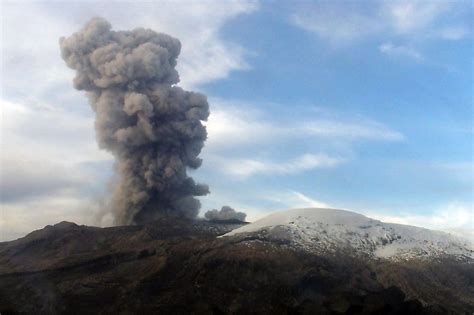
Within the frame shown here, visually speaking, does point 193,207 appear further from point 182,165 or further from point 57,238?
point 57,238

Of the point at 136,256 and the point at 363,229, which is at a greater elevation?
the point at 363,229

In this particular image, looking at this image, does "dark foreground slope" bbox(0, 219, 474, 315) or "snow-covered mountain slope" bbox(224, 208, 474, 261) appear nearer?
"dark foreground slope" bbox(0, 219, 474, 315)

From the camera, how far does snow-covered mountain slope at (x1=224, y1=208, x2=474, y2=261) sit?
80.9 metres

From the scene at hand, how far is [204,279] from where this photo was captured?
209 ft

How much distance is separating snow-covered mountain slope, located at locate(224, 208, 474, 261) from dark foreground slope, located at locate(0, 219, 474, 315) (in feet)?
14.3

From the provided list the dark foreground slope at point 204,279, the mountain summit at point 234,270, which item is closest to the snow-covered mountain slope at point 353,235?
the mountain summit at point 234,270

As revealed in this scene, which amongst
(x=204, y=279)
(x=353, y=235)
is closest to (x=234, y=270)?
(x=204, y=279)

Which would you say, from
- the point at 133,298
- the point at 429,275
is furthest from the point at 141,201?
the point at 429,275

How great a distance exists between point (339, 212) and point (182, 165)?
99.9 feet

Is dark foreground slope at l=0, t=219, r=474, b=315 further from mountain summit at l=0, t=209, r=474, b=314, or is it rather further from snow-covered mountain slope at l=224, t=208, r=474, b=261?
snow-covered mountain slope at l=224, t=208, r=474, b=261

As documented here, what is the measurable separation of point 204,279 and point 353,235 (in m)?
32.0

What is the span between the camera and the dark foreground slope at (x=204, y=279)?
192 feet

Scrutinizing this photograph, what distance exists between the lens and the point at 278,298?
60031 millimetres

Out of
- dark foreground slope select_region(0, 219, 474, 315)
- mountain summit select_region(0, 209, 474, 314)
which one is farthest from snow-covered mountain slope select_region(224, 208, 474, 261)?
dark foreground slope select_region(0, 219, 474, 315)
